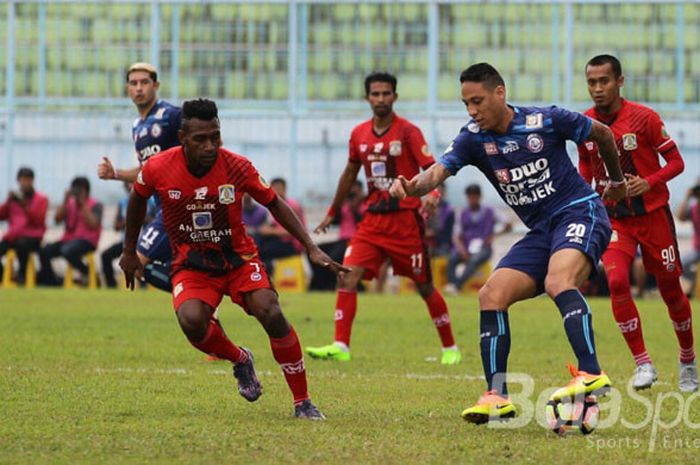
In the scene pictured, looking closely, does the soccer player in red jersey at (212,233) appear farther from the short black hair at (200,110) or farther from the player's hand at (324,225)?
the player's hand at (324,225)

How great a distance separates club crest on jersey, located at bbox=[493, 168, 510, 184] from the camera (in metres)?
9.45

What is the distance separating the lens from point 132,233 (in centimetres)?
982

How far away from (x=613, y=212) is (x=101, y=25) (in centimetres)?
1919

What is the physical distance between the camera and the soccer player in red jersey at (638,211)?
11820mm

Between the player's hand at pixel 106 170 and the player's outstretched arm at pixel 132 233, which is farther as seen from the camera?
the player's hand at pixel 106 170

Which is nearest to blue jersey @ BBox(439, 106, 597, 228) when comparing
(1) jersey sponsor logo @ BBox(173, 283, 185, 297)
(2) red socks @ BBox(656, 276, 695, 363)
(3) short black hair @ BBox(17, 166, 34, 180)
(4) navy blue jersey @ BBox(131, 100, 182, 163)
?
(1) jersey sponsor logo @ BBox(173, 283, 185, 297)

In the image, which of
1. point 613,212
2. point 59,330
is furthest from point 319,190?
point 613,212

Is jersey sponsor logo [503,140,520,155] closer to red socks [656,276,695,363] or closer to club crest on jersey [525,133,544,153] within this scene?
club crest on jersey [525,133,544,153]

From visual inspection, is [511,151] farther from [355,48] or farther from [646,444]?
[355,48]

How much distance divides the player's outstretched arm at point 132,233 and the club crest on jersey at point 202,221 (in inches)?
13.2

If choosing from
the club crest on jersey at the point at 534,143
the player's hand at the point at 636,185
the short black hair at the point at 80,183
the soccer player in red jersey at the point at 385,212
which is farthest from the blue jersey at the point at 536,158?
the short black hair at the point at 80,183

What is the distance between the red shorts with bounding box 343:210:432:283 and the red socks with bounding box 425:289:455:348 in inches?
8.4

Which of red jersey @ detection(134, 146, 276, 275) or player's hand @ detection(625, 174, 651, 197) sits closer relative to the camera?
red jersey @ detection(134, 146, 276, 275)

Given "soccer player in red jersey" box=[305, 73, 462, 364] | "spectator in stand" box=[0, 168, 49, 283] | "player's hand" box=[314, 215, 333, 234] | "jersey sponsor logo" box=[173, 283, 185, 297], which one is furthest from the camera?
"spectator in stand" box=[0, 168, 49, 283]
